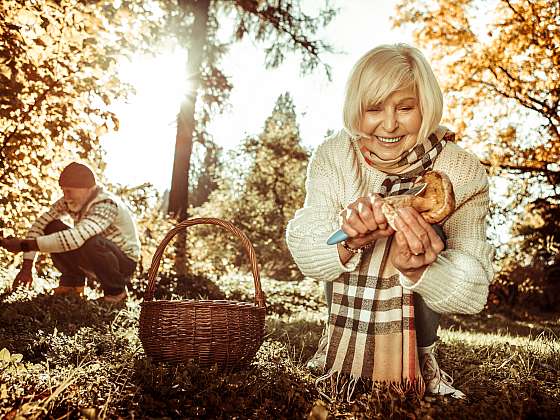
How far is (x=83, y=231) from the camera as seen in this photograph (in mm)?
4531

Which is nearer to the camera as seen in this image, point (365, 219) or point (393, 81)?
point (365, 219)

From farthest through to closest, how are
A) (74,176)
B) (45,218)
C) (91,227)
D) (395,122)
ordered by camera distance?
1. (45,218)
2. (91,227)
3. (74,176)
4. (395,122)

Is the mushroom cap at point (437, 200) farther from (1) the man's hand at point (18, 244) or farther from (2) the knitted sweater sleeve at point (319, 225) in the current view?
(1) the man's hand at point (18, 244)

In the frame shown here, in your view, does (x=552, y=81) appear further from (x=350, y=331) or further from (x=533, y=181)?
(x=350, y=331)

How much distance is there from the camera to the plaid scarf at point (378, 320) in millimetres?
2262

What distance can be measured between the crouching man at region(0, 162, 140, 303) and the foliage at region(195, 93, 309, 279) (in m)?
13.7

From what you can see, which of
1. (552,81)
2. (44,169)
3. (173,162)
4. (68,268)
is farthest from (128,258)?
(552,81)

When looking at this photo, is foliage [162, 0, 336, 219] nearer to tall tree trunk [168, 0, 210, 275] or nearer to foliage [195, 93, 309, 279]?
tall tree trunk [168, 0, 210, 275]

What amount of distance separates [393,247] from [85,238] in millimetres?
3048

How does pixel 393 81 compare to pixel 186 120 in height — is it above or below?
below

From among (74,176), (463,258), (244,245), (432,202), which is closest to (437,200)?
(432,202)

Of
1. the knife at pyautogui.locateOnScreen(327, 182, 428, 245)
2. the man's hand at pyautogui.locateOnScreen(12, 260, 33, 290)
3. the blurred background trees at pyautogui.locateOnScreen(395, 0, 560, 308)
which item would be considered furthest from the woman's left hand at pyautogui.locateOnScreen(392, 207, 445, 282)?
the blurred background trees at pyautogui.locateOnScreen(395, 0, 560, 308)

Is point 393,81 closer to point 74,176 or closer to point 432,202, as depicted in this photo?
point 432,202

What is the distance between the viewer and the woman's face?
2.32 m
